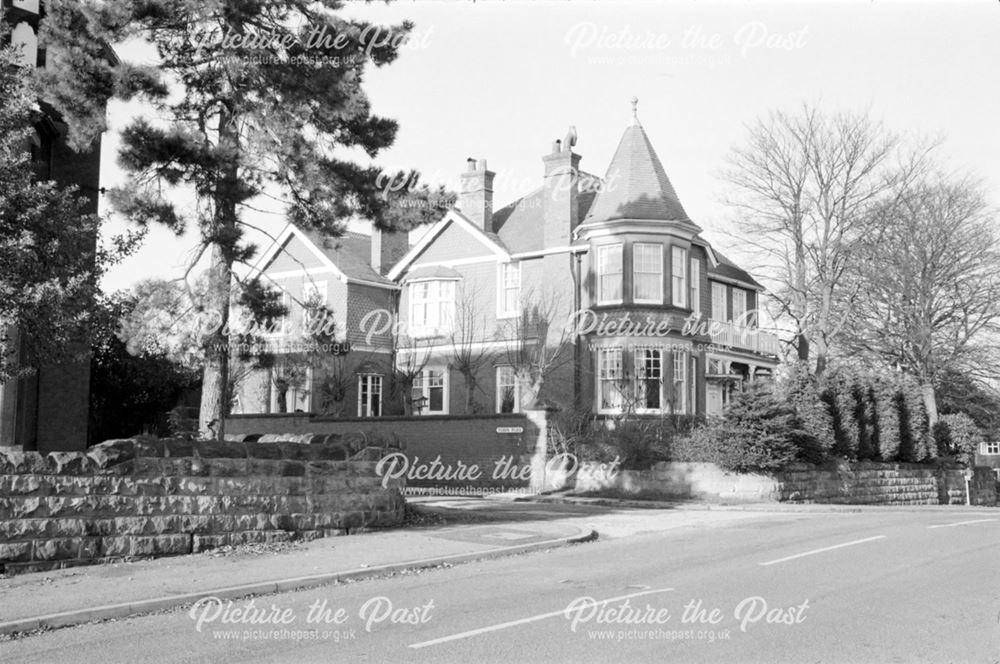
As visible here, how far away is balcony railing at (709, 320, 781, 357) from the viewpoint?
122 ft

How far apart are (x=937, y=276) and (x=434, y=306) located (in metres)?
19.4

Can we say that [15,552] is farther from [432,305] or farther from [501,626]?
[432,305]

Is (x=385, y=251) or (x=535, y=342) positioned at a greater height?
(x=385, y=251)

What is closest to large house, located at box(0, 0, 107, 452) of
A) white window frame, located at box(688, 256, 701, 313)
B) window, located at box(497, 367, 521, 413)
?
window, located at box(497, 367, 521, 413)

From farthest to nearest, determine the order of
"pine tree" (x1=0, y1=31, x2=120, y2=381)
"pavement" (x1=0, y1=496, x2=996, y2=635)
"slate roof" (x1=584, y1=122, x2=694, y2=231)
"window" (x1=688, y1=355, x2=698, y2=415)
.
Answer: "window" (x1=688, y1=355, x2=698, y2=415), "slate roof" (x1=584, y1=122, x2=694, y2=231), "pine tree" (x1=0, y1=31, x2=120, y2=381), "pavement" (x1=0, y1=496, x2=996, y2=635)

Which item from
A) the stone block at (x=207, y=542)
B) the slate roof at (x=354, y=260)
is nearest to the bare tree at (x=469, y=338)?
the slate roof at (x=354, y=260)

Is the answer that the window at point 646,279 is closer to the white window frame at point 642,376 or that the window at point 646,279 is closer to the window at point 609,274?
the window at point 609,274

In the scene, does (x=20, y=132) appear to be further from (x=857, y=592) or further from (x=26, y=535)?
(x=857, y=592)

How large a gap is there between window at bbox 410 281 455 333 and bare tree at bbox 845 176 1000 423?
15.9 m

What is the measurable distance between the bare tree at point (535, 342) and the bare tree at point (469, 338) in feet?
3.54

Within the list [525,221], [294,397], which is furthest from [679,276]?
[294,397]

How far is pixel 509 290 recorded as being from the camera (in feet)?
121

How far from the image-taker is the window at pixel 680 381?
3319 centimetres

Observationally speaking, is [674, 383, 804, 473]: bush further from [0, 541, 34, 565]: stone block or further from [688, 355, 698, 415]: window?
[0, 541, 34, 565]: stone block
